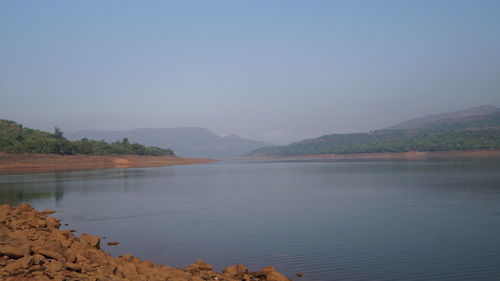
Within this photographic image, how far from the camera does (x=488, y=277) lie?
36.8 ft

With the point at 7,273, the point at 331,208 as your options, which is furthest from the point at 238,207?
the point at 7,273

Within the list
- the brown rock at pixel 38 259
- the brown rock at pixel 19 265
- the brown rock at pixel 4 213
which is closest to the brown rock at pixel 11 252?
the brown rock at pixel 38 259

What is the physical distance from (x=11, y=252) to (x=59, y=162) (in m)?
75.8

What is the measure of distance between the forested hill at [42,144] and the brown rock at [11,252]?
6944cm

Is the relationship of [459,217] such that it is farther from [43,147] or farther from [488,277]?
[43,147]

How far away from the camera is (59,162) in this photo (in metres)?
79.2

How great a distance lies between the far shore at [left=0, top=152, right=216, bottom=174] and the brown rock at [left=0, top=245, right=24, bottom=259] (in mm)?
61320

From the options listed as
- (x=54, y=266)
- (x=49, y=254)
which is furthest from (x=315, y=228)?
(x=54, y=266)

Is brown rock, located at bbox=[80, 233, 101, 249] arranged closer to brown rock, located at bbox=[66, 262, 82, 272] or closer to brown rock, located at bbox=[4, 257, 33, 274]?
brown rock, located at bbox=[66, 262, 82, 272]

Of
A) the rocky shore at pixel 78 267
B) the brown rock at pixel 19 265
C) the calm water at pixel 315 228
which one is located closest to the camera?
the brown rock at pixel 19 265

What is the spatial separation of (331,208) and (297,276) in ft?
42.2

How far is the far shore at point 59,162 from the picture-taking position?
225 feet

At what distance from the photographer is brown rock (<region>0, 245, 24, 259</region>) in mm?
9273

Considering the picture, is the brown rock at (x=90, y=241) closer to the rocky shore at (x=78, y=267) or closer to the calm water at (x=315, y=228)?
the rocky shore at (x=78, y=267)
